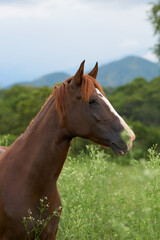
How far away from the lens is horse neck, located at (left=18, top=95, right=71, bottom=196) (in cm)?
339

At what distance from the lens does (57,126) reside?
340 cm

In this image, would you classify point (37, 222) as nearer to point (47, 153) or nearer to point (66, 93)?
point (47, 153)

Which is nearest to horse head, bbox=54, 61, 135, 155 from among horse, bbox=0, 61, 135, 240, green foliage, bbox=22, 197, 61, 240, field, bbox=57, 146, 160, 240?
horse, bbox=0, 61, 135, 240

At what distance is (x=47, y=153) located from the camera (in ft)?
11.2

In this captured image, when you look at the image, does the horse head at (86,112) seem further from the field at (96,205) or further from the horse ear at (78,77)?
the field at (96,205)

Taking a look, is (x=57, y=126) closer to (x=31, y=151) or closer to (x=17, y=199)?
(x=31, y=151)

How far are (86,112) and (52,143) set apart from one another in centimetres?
45

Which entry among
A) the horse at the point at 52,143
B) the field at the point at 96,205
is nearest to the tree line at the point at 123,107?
the field at the point at 96,205

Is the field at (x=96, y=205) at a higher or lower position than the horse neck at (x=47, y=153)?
lower

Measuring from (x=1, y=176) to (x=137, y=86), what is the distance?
62.4 m

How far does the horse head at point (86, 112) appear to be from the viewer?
3.30 m

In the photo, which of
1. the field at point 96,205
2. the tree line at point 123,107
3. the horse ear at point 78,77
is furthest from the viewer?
the tree line at point 123,107

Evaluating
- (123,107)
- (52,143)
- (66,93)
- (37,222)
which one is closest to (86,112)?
(66,93)

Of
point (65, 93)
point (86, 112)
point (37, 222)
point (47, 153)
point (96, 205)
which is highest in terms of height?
point (65, 93)
